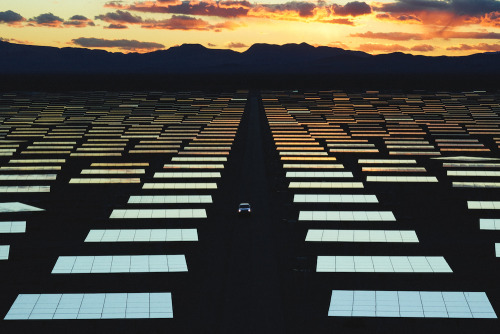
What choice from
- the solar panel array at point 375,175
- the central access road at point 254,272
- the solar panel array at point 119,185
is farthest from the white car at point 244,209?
the solar panel array at point 375,175

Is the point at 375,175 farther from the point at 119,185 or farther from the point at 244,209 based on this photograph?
the point at 119,185

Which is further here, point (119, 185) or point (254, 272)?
point (119, 185)

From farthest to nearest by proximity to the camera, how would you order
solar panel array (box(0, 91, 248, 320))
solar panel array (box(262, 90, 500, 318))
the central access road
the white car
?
the white car, solar panel array (box(262, 90, 500, 318)), solar panel array (box(0, 91, 248, 320)), the central access road

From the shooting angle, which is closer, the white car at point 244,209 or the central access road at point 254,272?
the central access road at point 254,272

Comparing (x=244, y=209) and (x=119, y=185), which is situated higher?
(x=244, y=209)

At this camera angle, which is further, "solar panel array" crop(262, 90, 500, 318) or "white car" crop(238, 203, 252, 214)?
"white car" crop(238, 203, 252, 214)

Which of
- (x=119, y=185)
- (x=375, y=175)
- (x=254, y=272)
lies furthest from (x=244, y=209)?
(x=375, y=175)

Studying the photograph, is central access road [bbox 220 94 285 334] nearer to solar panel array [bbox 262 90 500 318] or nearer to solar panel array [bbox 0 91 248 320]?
solar panel array [bbox 262 90 500 318]

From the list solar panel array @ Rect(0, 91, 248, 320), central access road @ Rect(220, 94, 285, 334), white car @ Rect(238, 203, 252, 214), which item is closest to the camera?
central access road @ Rect(220, 94, 285, 334)

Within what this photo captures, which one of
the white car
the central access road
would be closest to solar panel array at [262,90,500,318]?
the central access road

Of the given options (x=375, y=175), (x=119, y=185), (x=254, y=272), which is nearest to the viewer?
(x=254, y=272)

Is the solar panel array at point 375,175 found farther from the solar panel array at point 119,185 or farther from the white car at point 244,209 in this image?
the solar panel array at point 119,185
